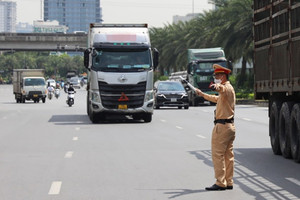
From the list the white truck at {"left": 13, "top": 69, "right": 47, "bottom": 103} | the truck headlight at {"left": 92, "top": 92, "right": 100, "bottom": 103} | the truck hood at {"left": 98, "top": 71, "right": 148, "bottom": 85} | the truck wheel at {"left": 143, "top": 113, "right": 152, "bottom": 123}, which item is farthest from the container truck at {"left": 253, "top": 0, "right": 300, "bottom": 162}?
the white truck at {"left": 13, "top": 69, "right": 47, "bottom": 103}

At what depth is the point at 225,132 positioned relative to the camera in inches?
429

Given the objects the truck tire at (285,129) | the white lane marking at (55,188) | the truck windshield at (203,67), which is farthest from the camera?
the truck windshield at (203,67)

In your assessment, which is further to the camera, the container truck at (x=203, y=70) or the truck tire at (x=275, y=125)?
the container truck at (x=203, y=70)

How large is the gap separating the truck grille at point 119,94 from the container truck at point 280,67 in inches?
441

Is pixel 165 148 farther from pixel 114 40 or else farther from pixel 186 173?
pixel 114 40

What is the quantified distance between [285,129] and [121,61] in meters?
14.1

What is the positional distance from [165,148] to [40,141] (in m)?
3.98

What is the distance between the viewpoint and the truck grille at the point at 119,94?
1121 inches

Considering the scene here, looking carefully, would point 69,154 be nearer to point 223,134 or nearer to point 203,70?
point 223,134

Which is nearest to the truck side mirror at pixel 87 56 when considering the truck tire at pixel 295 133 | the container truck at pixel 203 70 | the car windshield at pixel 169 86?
the truck tire at pixel 295 133

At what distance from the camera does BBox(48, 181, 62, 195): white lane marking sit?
10742mm

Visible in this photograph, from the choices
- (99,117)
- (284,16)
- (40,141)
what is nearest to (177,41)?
(99,117)

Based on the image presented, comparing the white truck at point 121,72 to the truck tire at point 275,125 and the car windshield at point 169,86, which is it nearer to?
the truck tire at point 275,125

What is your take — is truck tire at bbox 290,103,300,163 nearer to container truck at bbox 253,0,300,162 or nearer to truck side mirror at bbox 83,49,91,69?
container truck at bbox 253,0,300,162
